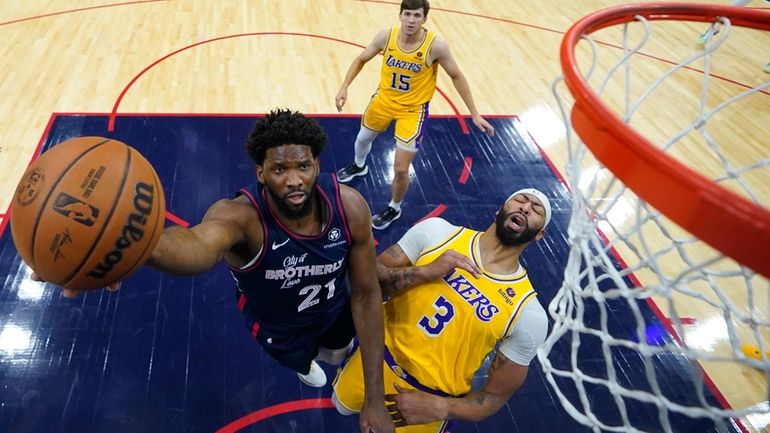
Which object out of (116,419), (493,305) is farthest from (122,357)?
(493,305)

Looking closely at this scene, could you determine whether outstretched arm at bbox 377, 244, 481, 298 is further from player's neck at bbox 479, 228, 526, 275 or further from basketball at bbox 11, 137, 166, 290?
basketball at bbox 11, 137, 166, 290

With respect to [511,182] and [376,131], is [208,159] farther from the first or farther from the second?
[511,182]

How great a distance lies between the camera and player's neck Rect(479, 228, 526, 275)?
2439 mm

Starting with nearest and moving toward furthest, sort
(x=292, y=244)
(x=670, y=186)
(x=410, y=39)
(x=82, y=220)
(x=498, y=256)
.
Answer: (x=670, y=186), (x=82, y=220), (x=292, y=244), (x=498, y=256), (x=410, y=39)

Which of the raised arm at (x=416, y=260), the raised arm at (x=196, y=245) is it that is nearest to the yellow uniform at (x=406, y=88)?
the raised arm at (x=416, y=260)

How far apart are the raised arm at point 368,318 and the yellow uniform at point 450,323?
161mm

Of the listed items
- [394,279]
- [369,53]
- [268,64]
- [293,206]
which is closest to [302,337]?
[394,279]

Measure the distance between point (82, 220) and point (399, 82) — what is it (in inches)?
122

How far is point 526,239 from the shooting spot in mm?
2387

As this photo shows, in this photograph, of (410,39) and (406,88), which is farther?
(406,88)

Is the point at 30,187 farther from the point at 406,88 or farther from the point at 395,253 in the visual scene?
the point at 406,88

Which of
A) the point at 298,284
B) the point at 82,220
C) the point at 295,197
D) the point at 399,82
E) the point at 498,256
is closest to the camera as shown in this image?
the point at 82,220

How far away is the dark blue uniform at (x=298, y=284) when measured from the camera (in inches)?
86.0

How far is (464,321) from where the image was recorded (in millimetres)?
2377
